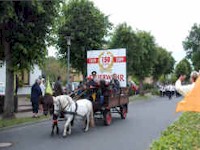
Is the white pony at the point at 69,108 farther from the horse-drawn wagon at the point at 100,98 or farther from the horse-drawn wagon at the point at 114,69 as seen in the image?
the horse-drawn wagon at the point at 114,69

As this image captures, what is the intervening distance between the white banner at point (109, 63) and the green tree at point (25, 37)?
11.4 ft

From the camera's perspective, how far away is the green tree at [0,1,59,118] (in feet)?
54.7

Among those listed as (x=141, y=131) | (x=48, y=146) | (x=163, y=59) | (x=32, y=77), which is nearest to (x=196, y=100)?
(x=48, y=146)

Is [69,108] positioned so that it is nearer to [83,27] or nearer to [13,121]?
[13,121]

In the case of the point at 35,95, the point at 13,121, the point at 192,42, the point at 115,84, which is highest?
the point at 192,42

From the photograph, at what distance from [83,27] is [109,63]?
684 centimetres

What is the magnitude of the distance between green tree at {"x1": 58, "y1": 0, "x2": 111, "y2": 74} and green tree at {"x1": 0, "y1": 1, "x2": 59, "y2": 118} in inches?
335

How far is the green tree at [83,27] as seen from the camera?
1044 inches

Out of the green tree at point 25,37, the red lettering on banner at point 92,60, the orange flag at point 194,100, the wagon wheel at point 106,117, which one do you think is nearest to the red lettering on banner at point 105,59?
the red lettering on banner at point 92,60

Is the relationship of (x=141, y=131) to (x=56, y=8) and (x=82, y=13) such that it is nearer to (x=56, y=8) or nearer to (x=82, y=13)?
(x=56, y=8)

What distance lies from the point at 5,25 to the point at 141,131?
6.87m

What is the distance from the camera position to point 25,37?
56.6 ft

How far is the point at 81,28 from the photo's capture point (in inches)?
1048

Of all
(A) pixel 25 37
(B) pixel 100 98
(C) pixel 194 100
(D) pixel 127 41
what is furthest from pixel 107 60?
(D) pixel 127 41
